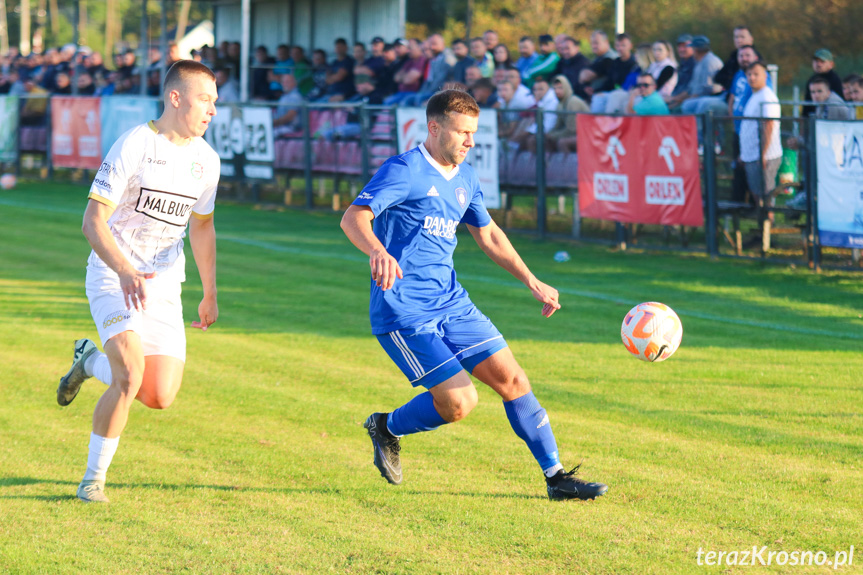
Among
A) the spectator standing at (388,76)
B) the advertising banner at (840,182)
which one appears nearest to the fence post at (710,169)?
the advertising banner at (840,182)

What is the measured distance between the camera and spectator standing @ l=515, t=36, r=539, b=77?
1720 cm

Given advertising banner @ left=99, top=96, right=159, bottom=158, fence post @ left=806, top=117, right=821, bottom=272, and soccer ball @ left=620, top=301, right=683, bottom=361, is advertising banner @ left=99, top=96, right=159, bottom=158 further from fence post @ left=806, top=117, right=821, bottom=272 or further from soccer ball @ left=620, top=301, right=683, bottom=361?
soccer ball @ left=620, top=301, right=683, bottom=361

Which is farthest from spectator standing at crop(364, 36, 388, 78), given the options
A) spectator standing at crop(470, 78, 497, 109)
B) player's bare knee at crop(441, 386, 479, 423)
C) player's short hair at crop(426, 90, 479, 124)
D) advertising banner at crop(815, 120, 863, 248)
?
player's bare knee at crop(441, 386, 479, 423)

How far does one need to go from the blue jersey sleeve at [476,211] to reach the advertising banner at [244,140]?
1471cm

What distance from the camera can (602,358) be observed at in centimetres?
865

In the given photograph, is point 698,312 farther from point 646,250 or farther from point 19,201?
point 19,201

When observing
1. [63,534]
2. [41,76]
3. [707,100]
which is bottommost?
[63,534]

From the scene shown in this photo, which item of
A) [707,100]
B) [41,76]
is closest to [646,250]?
[707,100]

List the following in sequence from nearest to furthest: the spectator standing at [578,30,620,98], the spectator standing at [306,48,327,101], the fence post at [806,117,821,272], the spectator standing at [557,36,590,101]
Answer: the fence post at [806,117,821,272] → the spectator standing at [578,30,620,98] → the spectator standing at [557,36,590,101] → the spectator standing at [306,48,327,101]

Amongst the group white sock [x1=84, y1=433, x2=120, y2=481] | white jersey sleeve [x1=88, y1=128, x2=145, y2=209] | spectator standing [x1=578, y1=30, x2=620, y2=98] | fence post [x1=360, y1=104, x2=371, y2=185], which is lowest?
white sock [x1=84, y1=433, x2=120, y2=481]

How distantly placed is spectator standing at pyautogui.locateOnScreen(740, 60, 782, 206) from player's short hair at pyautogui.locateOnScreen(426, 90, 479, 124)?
8216 millimetres

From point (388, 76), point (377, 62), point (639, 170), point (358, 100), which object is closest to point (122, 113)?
point (358, 100)

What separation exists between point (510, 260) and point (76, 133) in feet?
69.0

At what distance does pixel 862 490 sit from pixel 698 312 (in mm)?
5313
